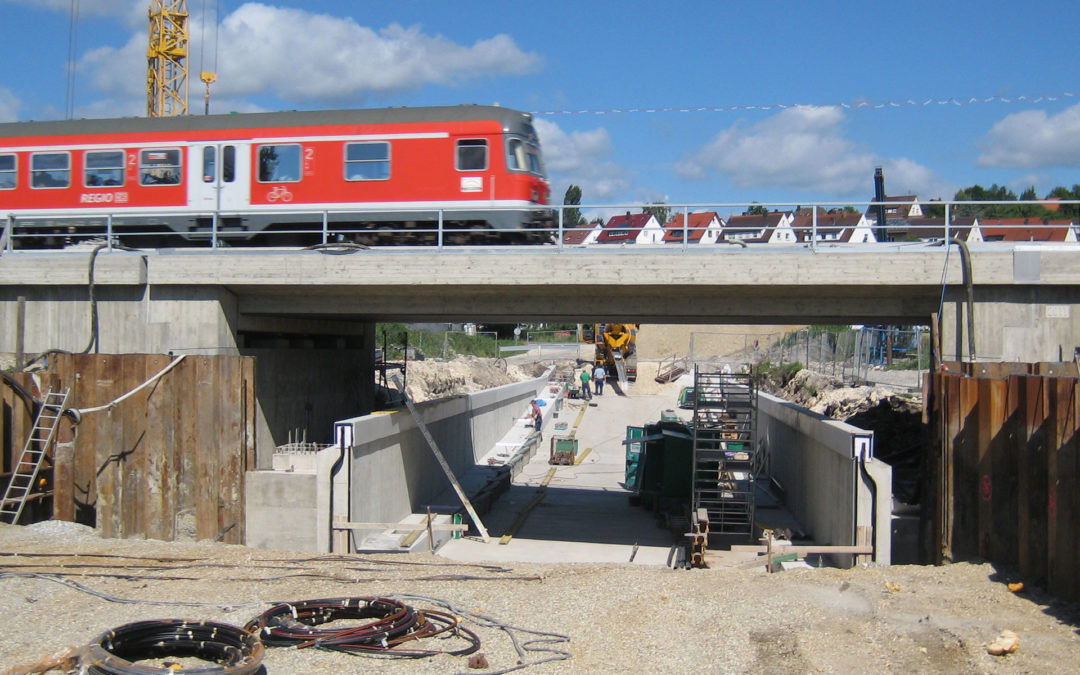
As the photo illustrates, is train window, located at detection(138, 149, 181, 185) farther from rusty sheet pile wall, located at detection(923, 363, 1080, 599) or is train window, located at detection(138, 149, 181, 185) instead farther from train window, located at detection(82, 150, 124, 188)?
rusty sheet pile wall, located at detection(923, 363, 1080, 599)

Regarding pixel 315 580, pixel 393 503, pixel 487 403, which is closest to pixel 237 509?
pixel 393 503

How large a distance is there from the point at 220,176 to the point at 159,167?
56.2 inches

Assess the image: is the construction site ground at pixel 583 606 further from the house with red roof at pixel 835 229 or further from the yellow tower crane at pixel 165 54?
the yellow tower crane at pixel 165 54

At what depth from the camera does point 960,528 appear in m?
12.1

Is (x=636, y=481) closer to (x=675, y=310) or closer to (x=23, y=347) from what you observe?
(x=675, y=310)

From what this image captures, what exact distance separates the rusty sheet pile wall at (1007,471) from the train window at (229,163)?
14.1 meters

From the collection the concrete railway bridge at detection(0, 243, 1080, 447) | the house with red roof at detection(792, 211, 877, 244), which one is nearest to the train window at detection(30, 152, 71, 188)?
the concrete railway bridge at detection(0, 243, 1080, 447)

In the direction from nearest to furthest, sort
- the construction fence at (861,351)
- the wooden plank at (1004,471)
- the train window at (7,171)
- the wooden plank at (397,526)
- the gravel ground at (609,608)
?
1. the gravel ground at (609,608)
2. the wooden plank at (1004,471)
3. the wooden plank at (397,526)
4. the train window at (7,171)
5. the construction fence at (861,351)

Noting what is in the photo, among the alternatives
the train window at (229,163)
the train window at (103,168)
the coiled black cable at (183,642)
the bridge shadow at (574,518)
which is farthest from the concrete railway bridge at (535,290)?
the coiled black cable at (183,642)

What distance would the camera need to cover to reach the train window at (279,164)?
19062 mm

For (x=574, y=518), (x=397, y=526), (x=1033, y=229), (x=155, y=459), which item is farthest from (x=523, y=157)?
(x=1033, y=229)

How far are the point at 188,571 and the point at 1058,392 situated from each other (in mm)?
10110

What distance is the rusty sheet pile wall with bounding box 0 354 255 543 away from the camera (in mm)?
15273

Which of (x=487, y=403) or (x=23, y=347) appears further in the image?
(x=487, y=403)
